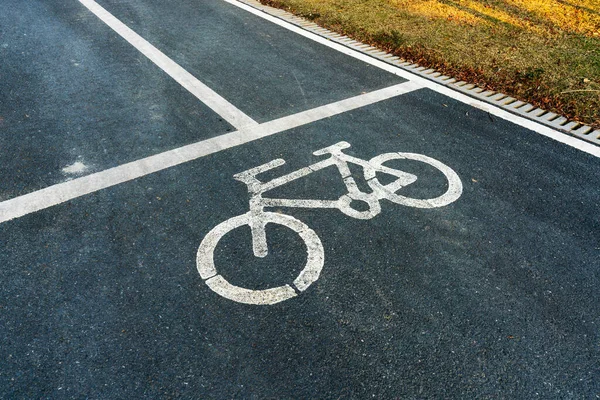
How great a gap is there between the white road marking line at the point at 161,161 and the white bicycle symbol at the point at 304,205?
0.63m

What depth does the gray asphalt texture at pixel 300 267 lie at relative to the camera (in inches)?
110

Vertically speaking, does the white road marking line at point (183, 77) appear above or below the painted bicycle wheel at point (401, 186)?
below

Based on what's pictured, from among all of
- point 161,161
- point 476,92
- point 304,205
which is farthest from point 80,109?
point 476,92

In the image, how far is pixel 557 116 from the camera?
19.2ft

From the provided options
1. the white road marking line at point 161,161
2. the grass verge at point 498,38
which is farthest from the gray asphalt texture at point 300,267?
the grass verge at point 498,38

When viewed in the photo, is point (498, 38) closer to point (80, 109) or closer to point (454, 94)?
point (454, 94)

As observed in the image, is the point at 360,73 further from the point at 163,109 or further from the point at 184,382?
the point at 184,382

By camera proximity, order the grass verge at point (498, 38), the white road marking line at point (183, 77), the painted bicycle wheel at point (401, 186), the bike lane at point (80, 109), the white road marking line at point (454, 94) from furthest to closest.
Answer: the grass verge at point (498, 38) → the white road marking line at point (183, 77) → the white road marking line at point (454, 94) → the bike lane at point (80, 109) → the painted bicycle wheel at point (401, 186)

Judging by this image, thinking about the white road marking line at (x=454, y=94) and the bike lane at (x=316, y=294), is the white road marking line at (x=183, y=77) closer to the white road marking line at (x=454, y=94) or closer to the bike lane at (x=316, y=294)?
the bike lane at (x=316, y=294)

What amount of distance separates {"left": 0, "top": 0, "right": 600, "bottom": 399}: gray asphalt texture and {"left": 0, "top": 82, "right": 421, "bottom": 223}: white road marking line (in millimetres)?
133

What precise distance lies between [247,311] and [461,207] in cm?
219

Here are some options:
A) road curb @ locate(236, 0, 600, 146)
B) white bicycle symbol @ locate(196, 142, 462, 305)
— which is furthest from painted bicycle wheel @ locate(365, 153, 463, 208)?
road curb @ locate(236, 0, 600, 146)

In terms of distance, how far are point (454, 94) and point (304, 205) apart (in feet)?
10.9

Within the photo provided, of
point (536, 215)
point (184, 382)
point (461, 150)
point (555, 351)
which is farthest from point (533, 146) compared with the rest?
point (184, 382)
